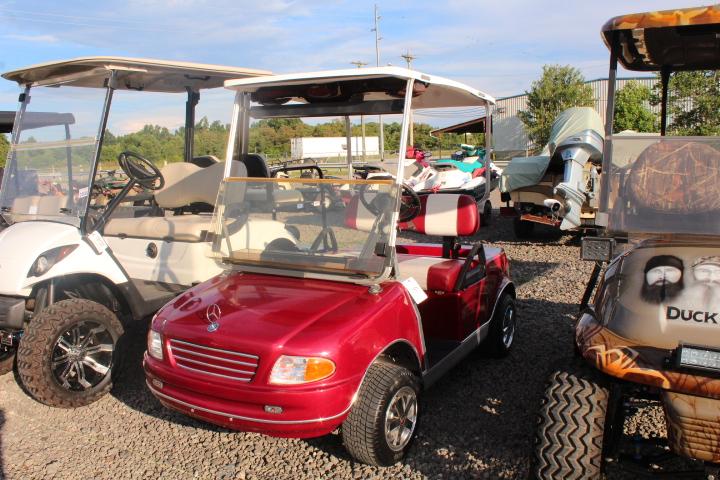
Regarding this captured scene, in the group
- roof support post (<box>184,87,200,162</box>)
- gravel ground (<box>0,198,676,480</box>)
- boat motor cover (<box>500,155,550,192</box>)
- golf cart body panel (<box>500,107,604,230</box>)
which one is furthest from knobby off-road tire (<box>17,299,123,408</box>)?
boat motor cover (<box>500,155,550,192</box>)

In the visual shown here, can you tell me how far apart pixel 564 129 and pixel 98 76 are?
8.03 m

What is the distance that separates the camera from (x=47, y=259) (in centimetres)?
409

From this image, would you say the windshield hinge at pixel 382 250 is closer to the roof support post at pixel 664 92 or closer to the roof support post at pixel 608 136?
the roof support post at pixel 608 136

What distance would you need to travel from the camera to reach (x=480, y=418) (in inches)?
148

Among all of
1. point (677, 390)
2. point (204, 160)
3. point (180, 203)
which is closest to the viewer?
point (677, 390)

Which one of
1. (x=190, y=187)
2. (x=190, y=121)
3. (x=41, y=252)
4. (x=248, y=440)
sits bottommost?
(x=248, y=440)

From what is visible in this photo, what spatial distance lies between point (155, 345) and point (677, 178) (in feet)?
9.12

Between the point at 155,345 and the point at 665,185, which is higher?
the point at 665,185

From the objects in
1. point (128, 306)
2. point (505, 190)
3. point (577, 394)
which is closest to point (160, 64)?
point (128, 306)

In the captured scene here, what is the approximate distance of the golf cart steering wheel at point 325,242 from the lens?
356 cm

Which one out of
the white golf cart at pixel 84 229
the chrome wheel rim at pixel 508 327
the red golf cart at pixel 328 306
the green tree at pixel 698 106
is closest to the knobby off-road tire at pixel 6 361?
the white golf cart at pixel 84 229

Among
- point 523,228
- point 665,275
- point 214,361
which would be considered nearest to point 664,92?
point 665,275

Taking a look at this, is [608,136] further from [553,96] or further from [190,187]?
[553,96]

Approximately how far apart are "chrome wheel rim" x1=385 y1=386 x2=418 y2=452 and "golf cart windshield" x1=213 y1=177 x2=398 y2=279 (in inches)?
26.4
